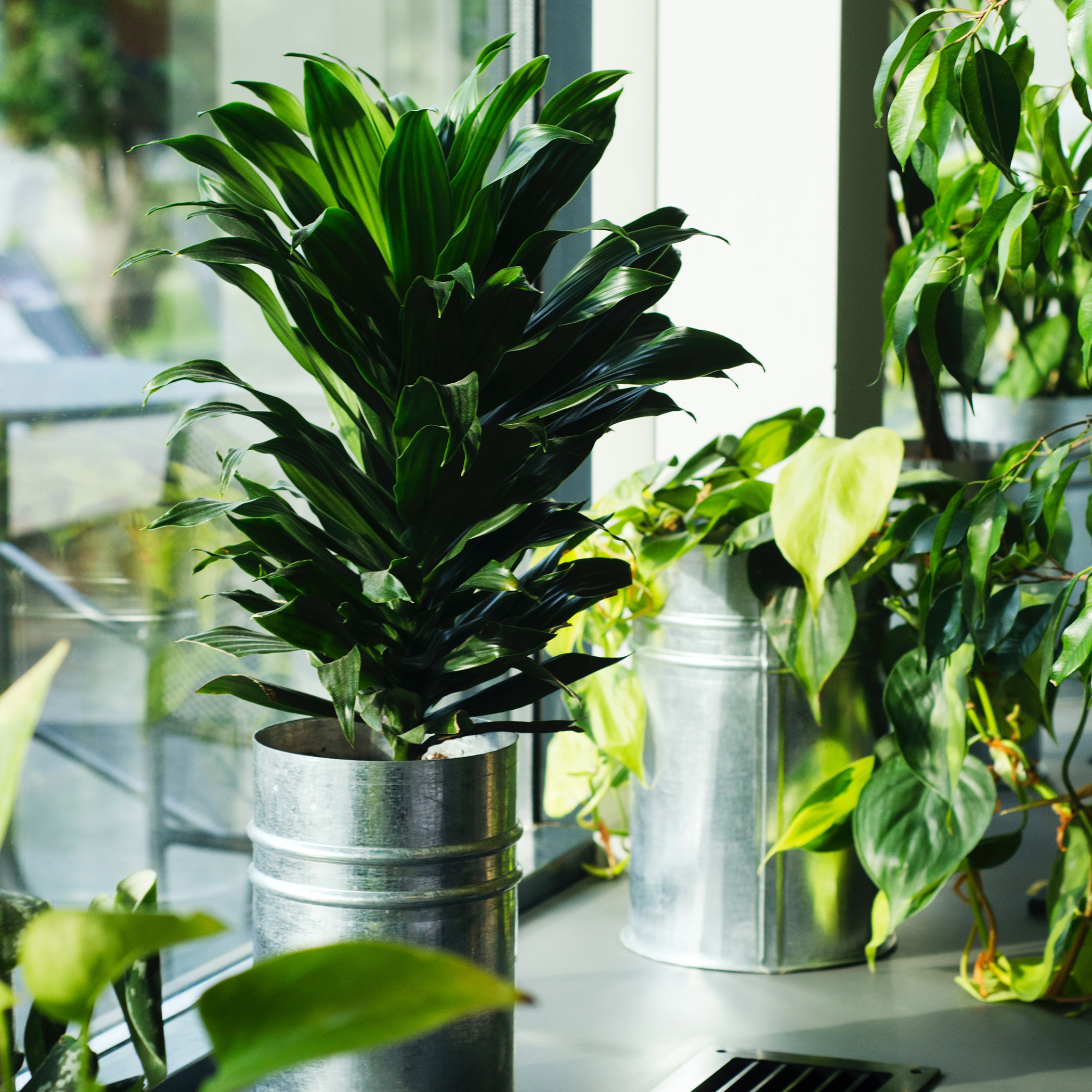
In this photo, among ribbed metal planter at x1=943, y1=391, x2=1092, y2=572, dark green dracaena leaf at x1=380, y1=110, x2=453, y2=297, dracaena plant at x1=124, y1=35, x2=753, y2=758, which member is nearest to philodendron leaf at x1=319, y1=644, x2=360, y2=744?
dracaena plant at x1=124, y1=35, x2=753, y2=758

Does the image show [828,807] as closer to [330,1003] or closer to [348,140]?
[348,140]

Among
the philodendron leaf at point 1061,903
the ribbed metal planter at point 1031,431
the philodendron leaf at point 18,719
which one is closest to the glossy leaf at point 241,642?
the philodendron leaf at point 18,719

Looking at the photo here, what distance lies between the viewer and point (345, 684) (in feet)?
2.53

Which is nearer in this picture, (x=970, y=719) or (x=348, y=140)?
(x=348, y=140)

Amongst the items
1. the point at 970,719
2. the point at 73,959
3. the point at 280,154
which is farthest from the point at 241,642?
the point at 970,719

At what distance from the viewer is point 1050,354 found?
2010mm

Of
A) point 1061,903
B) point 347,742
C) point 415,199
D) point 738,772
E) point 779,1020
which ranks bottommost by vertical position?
point 779,1020

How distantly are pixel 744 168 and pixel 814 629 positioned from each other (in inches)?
26.9

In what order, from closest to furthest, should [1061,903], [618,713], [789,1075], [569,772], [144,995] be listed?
[144,995], [789,1075], [1061,903], [618,713], [569,772]

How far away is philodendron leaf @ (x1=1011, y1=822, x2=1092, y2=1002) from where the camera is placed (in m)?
1.23

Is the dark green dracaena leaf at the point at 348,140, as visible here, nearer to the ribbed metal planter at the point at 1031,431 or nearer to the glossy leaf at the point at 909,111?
the glossy leaf at the point at 909,111

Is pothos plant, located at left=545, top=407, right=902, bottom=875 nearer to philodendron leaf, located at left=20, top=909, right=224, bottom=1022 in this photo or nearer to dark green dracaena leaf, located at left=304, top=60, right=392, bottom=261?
dark green dracaena leaf, located at left=304, top=60, right=392, bottom=261

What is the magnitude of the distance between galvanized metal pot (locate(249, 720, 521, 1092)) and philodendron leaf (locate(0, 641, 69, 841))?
387 mm

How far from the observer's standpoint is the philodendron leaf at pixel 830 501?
3.76 feet
